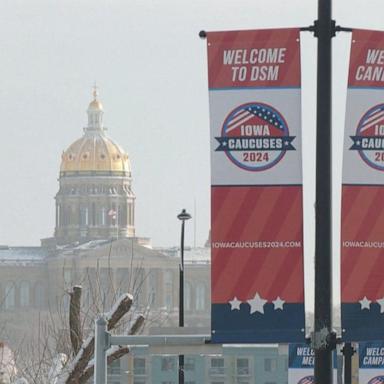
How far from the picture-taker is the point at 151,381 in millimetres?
88875

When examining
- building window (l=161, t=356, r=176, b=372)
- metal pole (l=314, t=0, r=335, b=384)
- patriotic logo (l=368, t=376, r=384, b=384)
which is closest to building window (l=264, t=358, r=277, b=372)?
building window (l=161, t=356, r=176, b=372)

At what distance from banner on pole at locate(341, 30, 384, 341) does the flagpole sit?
0.81ft

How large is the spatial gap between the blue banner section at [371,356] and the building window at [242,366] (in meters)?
74.7

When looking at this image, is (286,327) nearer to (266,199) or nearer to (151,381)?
(266,199)

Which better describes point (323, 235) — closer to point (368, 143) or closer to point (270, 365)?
point (368, 143)

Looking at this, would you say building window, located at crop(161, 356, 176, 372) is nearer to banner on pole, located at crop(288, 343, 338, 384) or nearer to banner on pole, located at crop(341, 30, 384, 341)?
banner on pole, located at crop(288, 343, 338, 384)

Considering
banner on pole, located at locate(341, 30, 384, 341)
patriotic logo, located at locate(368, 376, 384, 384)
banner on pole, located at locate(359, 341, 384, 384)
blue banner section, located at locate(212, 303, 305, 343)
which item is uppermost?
banner on pole, located at locate(341, 30, 384, 341)

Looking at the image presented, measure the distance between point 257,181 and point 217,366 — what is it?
275 ft

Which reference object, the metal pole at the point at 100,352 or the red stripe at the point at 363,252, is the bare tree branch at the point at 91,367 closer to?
the metal pole at the point at 100,352

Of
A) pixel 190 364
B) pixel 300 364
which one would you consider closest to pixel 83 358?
pixel 300 364

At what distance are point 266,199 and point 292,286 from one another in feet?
1.74

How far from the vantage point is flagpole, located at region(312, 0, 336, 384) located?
1281 centimetres

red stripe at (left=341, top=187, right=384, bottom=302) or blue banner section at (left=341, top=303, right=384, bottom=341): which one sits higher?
red stripe at (left=341, top=187, right=384, bottom=302)

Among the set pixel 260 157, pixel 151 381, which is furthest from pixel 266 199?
pixel 151 381
